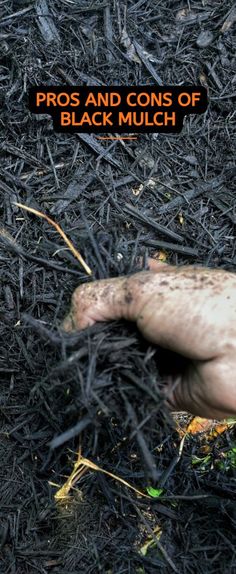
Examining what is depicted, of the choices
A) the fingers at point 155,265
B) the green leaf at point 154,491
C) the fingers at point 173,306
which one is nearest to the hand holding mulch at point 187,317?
the fingers at point 173,306

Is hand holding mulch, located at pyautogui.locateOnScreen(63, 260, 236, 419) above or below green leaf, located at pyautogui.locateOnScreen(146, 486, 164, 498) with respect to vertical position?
above

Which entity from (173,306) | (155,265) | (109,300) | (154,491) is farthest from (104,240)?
(154,491)

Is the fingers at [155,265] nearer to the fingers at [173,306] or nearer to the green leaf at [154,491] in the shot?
the fingers at [173,306]

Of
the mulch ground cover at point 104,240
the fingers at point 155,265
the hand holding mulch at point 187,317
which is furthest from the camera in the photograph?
the mulch ground cover at point 104,240

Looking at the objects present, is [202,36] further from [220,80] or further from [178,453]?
[178,453]

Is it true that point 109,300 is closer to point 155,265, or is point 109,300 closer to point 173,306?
point 173,306

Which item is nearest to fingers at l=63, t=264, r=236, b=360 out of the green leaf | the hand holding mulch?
the hand holding mulch

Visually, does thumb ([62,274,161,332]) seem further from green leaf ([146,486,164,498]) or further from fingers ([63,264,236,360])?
green leaf ([146,486,164,498])

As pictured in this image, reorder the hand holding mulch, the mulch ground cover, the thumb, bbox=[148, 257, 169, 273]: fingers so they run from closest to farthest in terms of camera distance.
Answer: the hand holding mulch, the thumb, bbox=[148, 257, 169, 273]: fingers, the mulch ground cover
